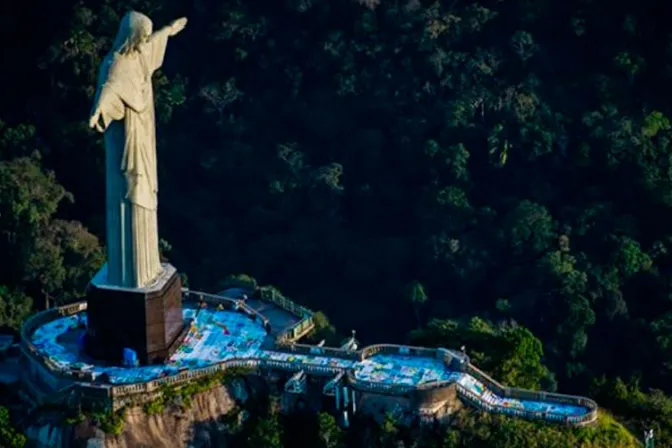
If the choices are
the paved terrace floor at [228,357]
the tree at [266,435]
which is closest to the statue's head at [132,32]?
the paved terrace floor at [228,357]

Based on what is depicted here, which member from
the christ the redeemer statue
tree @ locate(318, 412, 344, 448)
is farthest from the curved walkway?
the christ the redeemer statue

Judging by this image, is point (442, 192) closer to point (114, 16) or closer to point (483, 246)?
point (483, 246)

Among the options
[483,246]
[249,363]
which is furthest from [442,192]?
[249,363]

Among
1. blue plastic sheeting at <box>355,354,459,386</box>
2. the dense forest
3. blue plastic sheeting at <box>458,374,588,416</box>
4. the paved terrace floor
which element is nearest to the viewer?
blue plastic sheeting at <box>458,374,588,416</box>

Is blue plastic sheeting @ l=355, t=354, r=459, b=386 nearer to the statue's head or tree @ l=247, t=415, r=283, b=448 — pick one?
tree @ l=247, t=415, r=283, b=448

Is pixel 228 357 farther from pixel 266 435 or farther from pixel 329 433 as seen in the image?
pixel 329 433

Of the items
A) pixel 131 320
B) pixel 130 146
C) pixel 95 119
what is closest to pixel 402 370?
pixel 131 320
